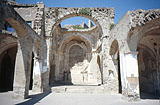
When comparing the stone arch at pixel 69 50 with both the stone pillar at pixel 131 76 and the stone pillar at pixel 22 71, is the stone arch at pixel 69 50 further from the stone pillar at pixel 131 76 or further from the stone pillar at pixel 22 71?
the stone pillar at pixel 131 76

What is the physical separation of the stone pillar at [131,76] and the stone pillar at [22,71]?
5.58 metres

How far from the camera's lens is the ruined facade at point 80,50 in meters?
5.75

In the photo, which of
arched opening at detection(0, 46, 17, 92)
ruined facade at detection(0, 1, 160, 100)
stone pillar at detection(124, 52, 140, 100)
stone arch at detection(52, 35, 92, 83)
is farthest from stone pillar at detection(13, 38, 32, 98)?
stone arch at detection(52, 35, 92, 83)

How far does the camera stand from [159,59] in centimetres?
822

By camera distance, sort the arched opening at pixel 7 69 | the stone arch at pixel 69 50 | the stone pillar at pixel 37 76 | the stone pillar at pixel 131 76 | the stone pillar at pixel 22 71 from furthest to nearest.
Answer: the stone arch at pixel 69 50 → the arched opening at pixel 7 69 → the stone pillar at pixel 37 76 → the stone pillar at pixel 22 71 → the stone pillar at pixel 131 76

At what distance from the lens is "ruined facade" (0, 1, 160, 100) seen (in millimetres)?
5746

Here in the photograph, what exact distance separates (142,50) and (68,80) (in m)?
9.25

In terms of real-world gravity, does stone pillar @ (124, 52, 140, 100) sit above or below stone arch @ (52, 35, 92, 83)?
below

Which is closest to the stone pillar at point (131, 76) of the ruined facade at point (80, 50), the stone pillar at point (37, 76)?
the ruined facade at point (80, 50)

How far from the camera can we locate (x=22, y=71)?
613 centimetres

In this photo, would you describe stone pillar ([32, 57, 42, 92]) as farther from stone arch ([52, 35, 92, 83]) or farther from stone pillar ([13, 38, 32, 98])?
stone arch ([52, 35, 92, 83])

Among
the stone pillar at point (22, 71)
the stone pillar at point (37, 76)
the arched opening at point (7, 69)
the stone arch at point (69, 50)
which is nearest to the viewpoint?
the stone pillar at point (22, 71)

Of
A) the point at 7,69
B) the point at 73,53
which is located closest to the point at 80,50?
the point at 73,53

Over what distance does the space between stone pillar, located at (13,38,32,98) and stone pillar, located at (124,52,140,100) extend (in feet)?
18.3
